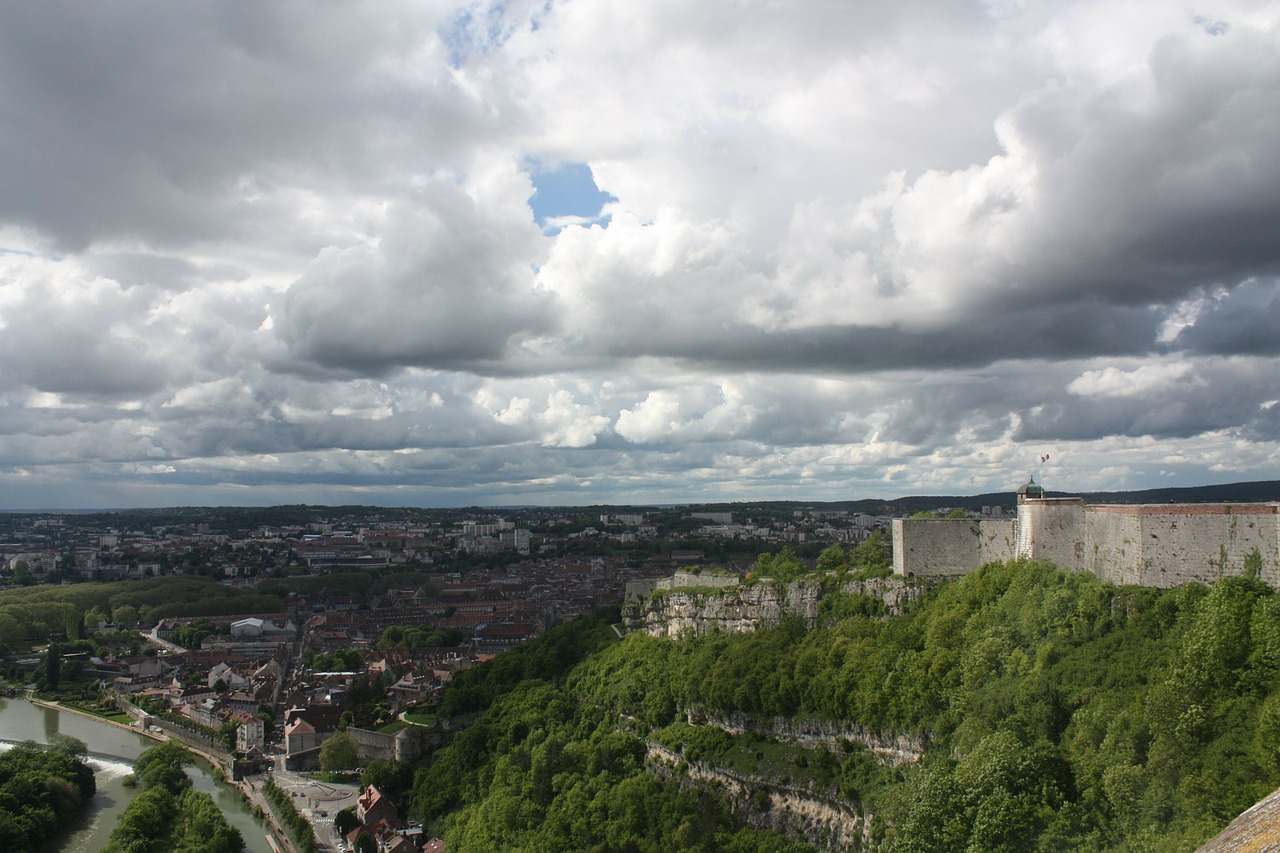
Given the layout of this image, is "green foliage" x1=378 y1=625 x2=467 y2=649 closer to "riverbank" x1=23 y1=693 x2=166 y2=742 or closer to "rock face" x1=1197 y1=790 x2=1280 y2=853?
"riverbank" x1=23 y1=693 x2=166 y2=742

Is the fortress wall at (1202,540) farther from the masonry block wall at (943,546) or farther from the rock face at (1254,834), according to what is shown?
the rock face at (1254,834)

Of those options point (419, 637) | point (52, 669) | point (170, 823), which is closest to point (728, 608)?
point (170, 823)

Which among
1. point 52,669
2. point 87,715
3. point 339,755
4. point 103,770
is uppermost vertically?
point 52,669

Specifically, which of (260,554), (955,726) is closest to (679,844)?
(955,726)

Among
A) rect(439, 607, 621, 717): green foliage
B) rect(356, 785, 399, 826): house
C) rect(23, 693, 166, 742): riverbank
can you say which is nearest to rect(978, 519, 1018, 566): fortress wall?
rect(439, 607, 621, 717): green foliage

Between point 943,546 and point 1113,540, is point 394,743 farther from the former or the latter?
point 1113,540
